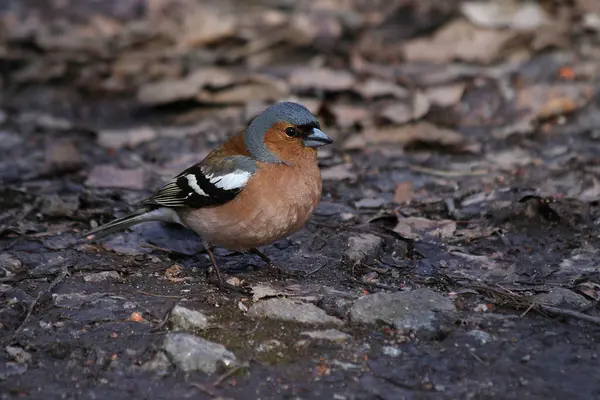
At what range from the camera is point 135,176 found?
7.27 m

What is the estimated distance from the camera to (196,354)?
425 centimetres

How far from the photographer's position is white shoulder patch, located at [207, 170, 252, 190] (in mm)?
5297

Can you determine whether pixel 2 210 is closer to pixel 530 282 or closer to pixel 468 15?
pixel 530 282

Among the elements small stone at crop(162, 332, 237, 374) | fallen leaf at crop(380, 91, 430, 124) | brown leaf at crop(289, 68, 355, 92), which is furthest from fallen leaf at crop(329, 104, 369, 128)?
small stone at crop(162, 332, 237, 374)

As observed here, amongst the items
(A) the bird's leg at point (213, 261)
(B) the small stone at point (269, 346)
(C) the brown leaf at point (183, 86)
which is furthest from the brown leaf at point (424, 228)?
(C) the brown leaf at point (183, 86)

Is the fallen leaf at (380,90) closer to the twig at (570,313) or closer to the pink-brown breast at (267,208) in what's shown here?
the pink-brown breast at (267,208)

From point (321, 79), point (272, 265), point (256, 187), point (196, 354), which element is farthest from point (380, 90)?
point (196, 354)

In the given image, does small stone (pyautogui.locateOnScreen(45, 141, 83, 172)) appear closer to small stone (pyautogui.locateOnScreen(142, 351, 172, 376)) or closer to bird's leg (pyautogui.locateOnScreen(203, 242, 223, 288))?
bird's leg (pyautogui.locateOnScreen(203, 242, 223, 288))

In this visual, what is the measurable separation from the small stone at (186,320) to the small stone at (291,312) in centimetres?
31

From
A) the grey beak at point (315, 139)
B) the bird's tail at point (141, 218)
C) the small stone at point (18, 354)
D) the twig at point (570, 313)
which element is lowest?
the twig at point (570, 313)

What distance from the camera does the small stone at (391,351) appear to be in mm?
4371

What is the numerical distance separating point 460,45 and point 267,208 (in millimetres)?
4988

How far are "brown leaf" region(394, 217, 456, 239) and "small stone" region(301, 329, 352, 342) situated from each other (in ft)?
4.95

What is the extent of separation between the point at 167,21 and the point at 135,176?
3.63 m
